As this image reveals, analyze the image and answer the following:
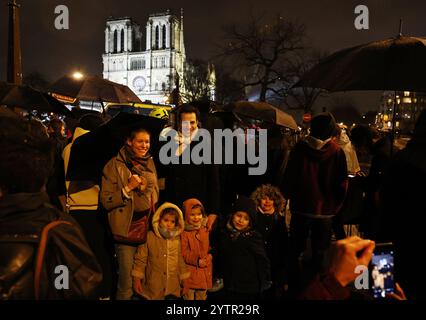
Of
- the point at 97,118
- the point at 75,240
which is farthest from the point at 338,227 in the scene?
the point at 75,240

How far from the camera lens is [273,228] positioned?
488 centimetres

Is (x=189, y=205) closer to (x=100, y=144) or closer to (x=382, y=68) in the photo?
(x=100, y=144)

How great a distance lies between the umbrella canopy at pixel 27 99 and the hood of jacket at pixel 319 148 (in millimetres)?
3693

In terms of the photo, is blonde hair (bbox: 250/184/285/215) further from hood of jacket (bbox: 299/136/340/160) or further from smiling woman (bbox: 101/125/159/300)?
smiling woman (bbox: 101/125/159/300)

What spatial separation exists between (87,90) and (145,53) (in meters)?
120

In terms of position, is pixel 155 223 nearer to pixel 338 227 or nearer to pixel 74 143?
pixel 74 143

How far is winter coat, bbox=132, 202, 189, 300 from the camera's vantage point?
151 inches

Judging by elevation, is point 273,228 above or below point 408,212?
below

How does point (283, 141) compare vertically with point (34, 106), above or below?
A: below

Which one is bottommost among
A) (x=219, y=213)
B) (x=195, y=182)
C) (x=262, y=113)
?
(x=219, y=213)

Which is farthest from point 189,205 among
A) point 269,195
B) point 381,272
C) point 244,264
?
point 381,272

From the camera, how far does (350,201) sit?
17.5 feet
